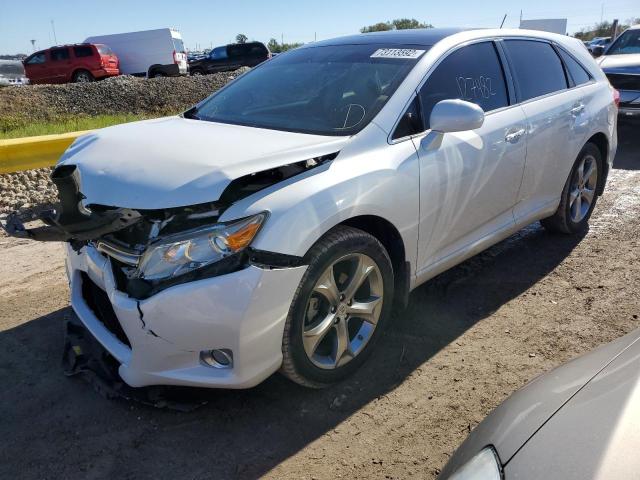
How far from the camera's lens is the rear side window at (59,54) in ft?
72.2

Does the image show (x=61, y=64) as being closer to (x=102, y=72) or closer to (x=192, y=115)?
(x=102, y=72)

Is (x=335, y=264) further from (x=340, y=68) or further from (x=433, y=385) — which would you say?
(x=340, y=68)

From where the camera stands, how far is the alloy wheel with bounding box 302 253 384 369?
8.64 ft

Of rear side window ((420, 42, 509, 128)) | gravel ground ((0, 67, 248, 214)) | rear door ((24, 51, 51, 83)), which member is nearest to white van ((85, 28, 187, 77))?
rear door ((24, 51, 51, 83))

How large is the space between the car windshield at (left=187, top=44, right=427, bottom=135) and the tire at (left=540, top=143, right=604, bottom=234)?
2015 millimetres

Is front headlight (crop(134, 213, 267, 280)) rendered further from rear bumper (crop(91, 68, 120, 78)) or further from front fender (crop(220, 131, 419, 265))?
rear bumper (crop(91, 68, 120, 78))

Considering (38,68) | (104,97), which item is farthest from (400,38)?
(38,68)

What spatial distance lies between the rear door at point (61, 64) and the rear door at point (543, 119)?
21.9 metres

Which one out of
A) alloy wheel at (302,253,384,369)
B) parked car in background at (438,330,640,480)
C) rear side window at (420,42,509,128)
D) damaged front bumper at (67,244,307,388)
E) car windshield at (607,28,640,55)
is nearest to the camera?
parked car in background at (438,330,640,480)

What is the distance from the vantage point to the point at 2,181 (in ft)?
18.7

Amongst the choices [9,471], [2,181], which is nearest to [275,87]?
[9,471]

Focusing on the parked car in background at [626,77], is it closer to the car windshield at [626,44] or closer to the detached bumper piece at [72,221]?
the car windshield at [626,44]

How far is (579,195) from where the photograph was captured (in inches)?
186

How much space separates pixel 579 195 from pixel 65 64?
22.3 m
